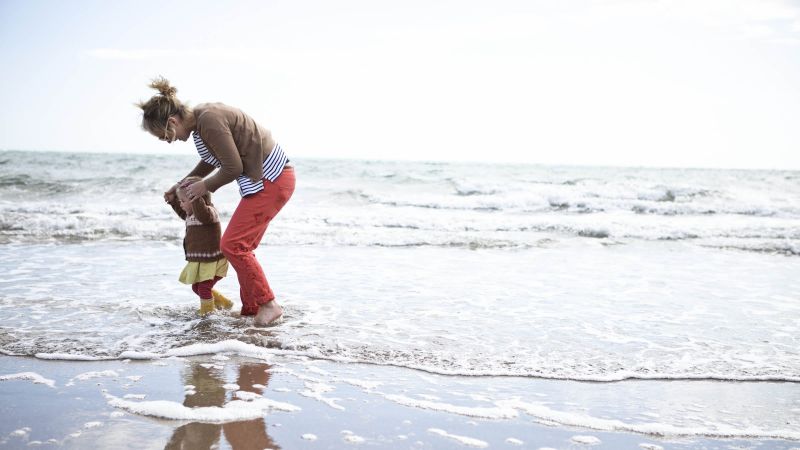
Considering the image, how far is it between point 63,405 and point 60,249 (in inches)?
232

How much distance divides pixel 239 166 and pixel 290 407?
1.69 meters

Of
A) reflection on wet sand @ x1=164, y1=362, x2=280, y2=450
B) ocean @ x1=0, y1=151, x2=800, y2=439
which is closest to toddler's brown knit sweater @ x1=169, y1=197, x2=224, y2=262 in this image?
ocean @ x1=0, y1=151, x2=800, y2=439

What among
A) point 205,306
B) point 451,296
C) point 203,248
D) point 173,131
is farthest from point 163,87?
point 451,296

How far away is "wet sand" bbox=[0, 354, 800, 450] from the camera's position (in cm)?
259

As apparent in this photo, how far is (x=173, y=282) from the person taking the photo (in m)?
6.08

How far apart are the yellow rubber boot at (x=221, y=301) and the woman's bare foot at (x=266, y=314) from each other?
1.61 ft

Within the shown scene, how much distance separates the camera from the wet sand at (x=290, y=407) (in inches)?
102

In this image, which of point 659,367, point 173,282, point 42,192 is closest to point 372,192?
point 42,192

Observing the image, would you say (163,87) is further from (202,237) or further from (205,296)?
(205,296)

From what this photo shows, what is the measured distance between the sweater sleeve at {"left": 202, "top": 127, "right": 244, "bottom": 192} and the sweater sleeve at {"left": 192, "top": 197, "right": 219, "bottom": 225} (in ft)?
1.48

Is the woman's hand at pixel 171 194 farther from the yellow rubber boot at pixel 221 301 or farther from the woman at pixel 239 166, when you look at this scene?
the yellow rubber boot at pixel 221 301

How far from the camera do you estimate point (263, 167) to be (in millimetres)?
4242

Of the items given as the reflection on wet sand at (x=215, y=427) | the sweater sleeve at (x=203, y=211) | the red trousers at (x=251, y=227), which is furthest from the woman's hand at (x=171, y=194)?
the reflection on wet sand at (x=215, y=427)

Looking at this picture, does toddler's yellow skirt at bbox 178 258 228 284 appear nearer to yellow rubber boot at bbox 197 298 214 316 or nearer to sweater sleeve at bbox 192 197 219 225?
yellow rubber boot at bbox 197 298 214 316
